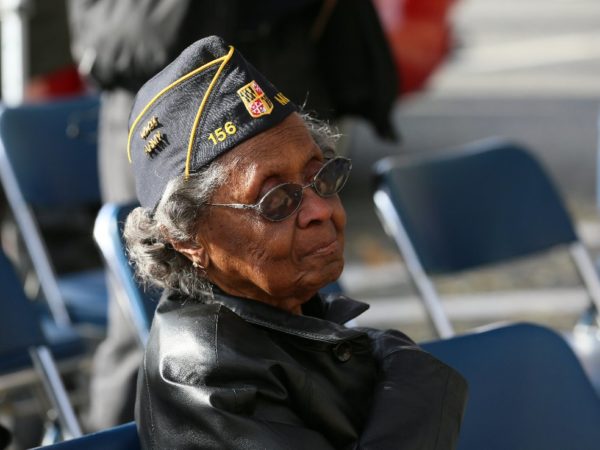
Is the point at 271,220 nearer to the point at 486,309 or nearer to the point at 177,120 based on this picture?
the point at 177,120

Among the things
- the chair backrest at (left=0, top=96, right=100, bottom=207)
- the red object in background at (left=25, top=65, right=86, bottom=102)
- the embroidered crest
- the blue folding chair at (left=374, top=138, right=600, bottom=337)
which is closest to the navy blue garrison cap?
the embroidered crest

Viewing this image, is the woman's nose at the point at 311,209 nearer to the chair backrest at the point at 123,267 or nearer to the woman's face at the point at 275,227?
the woman's face at the point at 275,227

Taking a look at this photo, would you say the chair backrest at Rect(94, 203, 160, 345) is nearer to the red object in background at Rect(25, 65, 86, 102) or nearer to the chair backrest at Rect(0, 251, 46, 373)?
the chair backrest at Rect(0, 251, 46, 373)

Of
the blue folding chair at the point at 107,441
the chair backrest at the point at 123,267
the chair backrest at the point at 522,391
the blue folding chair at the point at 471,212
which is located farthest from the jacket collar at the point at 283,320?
the blue folding chair at the point at 471,212

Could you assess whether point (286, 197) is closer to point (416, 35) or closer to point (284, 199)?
point (284, 199)

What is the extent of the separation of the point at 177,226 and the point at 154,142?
0.14 m

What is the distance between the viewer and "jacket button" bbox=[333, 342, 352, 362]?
2.09 m

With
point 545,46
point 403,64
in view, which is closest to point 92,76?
point 403,64

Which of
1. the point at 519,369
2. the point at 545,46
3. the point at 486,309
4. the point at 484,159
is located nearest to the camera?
the point at 519,369

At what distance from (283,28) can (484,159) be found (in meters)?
0.81

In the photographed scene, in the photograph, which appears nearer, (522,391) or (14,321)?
(522,391)

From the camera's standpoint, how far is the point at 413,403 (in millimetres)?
2041

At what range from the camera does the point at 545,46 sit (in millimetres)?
12883

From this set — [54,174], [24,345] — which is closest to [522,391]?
[24,345]
